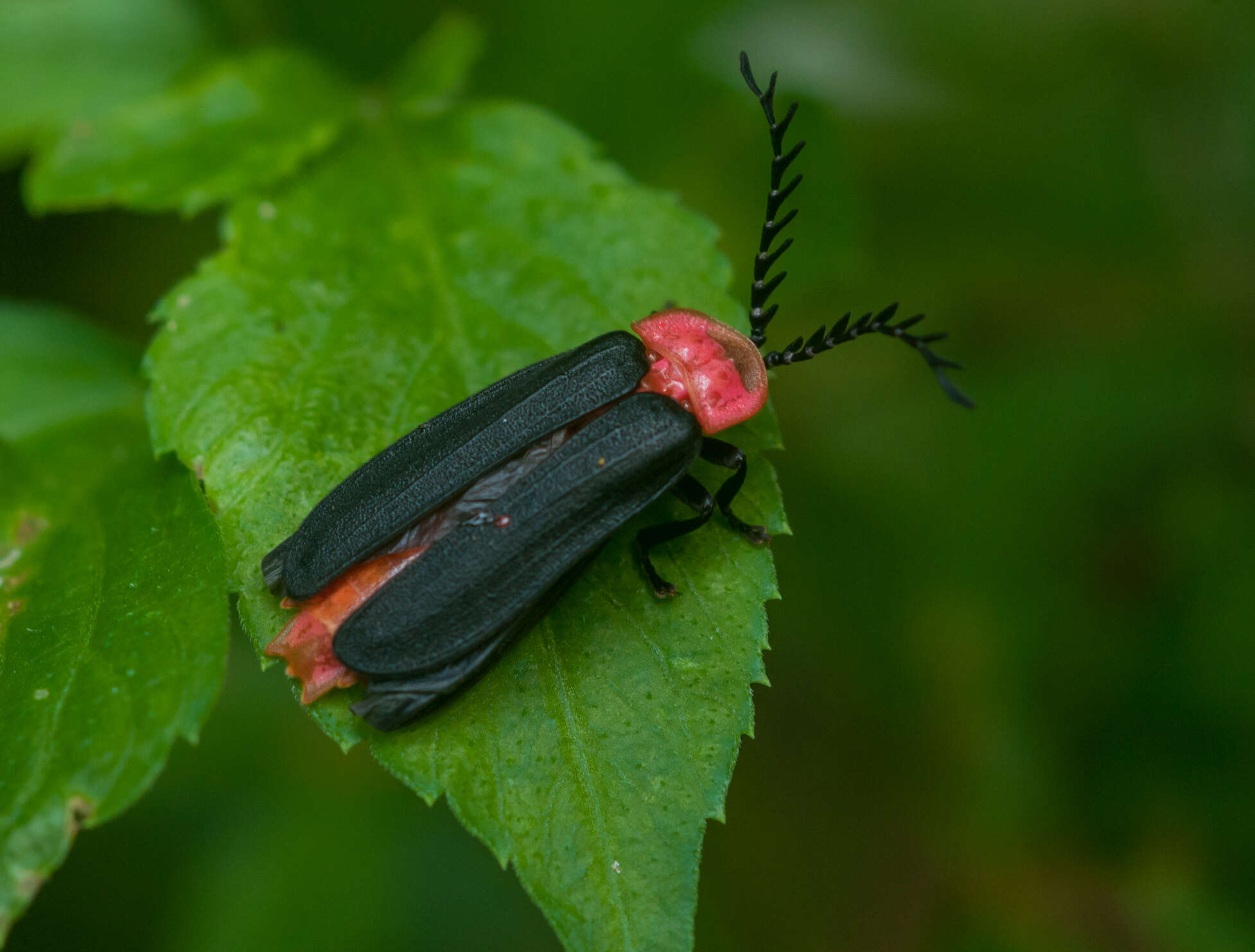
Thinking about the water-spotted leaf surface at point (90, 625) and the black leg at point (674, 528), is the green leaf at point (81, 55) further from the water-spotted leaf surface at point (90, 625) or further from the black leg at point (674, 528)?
the black leg at point (674, 528)

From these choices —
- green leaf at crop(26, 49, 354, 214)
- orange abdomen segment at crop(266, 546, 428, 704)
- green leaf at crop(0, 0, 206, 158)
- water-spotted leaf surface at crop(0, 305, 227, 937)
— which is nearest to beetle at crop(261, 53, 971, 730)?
orange abdomen segment at crop(266, 546, 428, 704)

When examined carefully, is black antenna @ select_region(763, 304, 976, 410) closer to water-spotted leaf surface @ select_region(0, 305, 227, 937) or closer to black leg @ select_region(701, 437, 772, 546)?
black leg @ select_region(701, 437, 772, 546)

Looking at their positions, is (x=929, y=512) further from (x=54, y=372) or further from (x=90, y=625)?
(x=54, y=372)

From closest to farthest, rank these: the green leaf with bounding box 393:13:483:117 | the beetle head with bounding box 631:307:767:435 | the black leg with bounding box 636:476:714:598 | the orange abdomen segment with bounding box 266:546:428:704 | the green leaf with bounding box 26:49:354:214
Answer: the orange abdomen segment with bounding box 266:546:428:704 < the black leg with bounding box 636:476:714:598 < the beetle head with bounding box 631:307:767:435 < the green leaf with bounding box 26:49:354:214 < the green leaf with bounding box 393:13:483:117

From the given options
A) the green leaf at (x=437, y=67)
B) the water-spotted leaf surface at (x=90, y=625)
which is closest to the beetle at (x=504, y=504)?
the water-spotted leaf surface at (x=90, y=625)

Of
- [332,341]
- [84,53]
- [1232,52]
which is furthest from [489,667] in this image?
[1232,52]

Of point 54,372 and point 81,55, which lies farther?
point 81,55

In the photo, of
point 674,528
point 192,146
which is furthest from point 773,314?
point 192,146
